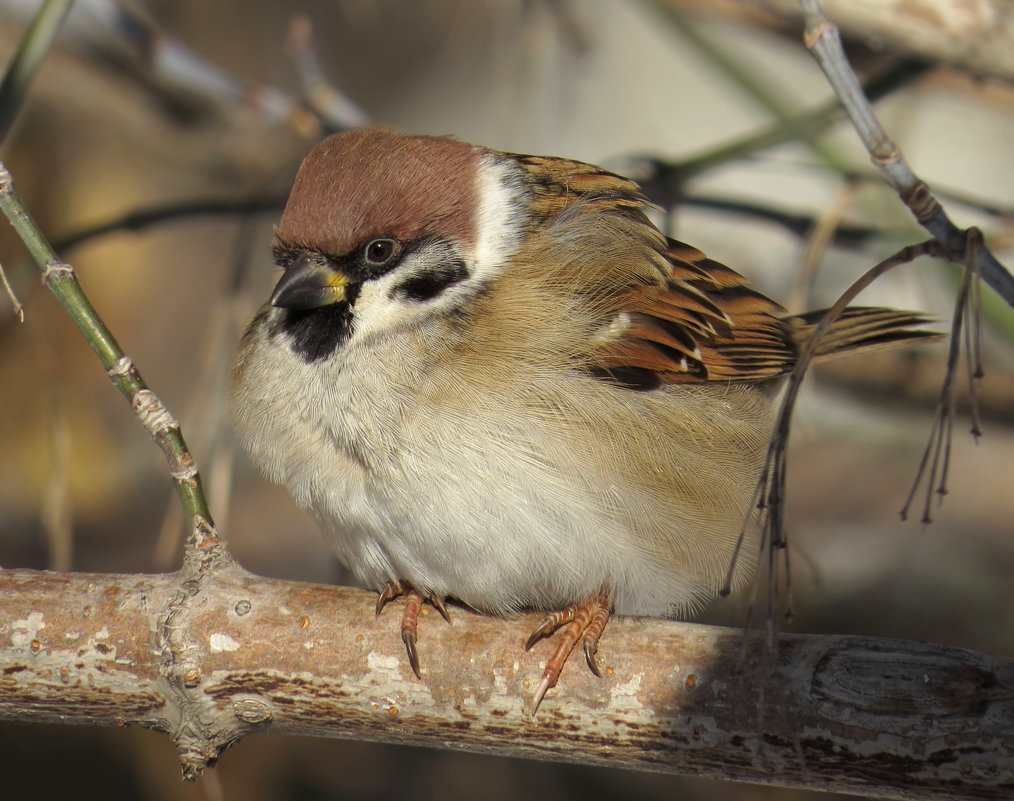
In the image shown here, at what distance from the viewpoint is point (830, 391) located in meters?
5.19

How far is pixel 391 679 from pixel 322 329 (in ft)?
2.68

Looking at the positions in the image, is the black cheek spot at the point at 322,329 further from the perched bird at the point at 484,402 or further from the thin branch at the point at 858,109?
the thin branch at the point at 858,109

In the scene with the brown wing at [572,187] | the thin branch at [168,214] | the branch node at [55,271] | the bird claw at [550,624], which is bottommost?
the bird claw at [550,624]

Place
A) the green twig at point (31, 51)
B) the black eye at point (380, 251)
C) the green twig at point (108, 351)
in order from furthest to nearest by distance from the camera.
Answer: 1. the black eye at point (380, 251)
2. the green twig at point (31, 51)
3. the green twig at point (108, 351)

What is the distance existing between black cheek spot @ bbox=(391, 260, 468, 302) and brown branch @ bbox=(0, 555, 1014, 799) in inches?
27.2

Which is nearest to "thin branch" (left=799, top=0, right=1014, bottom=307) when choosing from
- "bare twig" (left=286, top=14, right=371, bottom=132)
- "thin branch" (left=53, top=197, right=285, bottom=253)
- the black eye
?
the black eye

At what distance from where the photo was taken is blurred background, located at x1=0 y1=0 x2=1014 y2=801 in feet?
11.8

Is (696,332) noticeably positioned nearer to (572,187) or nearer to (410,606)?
(572,187)

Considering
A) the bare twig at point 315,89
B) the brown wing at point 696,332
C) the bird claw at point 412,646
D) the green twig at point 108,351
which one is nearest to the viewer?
the green twig at point 108,351

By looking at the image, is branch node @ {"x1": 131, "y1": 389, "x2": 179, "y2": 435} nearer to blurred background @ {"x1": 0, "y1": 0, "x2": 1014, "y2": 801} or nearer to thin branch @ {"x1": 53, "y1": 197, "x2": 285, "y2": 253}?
blurred background @ {"x1": 0, "y1": 0, "x2": 1014, "y2": 801}

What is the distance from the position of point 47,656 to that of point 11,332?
4.07 metres

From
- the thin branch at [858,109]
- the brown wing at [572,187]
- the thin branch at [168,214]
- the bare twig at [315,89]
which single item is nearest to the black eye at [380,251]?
the brown wing at [572,187]

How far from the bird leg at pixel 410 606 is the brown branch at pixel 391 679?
22 millimetres

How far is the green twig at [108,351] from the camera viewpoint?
194 cm
